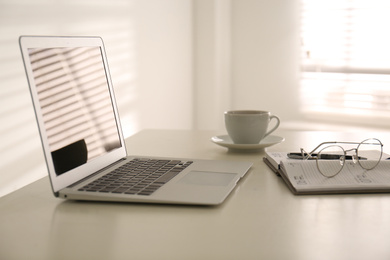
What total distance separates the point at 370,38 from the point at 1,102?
87.4 inches

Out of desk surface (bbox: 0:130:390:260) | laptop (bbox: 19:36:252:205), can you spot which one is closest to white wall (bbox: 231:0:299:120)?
laptop (bbox: 19:36:252:205)

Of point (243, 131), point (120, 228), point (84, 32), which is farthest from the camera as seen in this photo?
point (84, 32)

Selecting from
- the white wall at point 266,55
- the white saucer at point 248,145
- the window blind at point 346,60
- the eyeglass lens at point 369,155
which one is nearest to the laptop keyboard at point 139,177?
the white saucer at point 248,145

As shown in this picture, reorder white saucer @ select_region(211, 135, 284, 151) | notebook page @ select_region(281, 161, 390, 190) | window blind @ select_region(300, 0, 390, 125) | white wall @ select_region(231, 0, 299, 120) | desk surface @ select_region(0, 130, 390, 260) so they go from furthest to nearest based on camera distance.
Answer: white wall @ select_region(231, 0, 299, 120) < window blind @ select_region(300, 0, 390, 125) < white saucer @ select_region(211, 135, 284, 151) < notebook page @ select_region(281, 161, 390, 190) < desk surface @ select_region(0, 130, 390, 260)

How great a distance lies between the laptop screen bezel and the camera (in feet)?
2.85

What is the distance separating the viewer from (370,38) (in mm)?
3229

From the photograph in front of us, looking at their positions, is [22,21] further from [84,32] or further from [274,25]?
[274,25]

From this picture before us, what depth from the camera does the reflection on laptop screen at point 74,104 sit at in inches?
35.7

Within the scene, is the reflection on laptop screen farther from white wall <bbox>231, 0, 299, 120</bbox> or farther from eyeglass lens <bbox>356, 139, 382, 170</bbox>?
white wall <bbox>231, 0, 299, 120</bbox>

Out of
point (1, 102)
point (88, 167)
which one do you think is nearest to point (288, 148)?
point (88, 167)

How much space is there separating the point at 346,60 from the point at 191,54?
1016 millimetres

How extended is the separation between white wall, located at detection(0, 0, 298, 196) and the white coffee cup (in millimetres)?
1197

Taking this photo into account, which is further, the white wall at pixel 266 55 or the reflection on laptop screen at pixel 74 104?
the white wall at pixel 266 55

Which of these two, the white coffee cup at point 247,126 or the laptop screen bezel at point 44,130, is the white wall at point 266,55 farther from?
the laptop screen bezel at point 44,130
